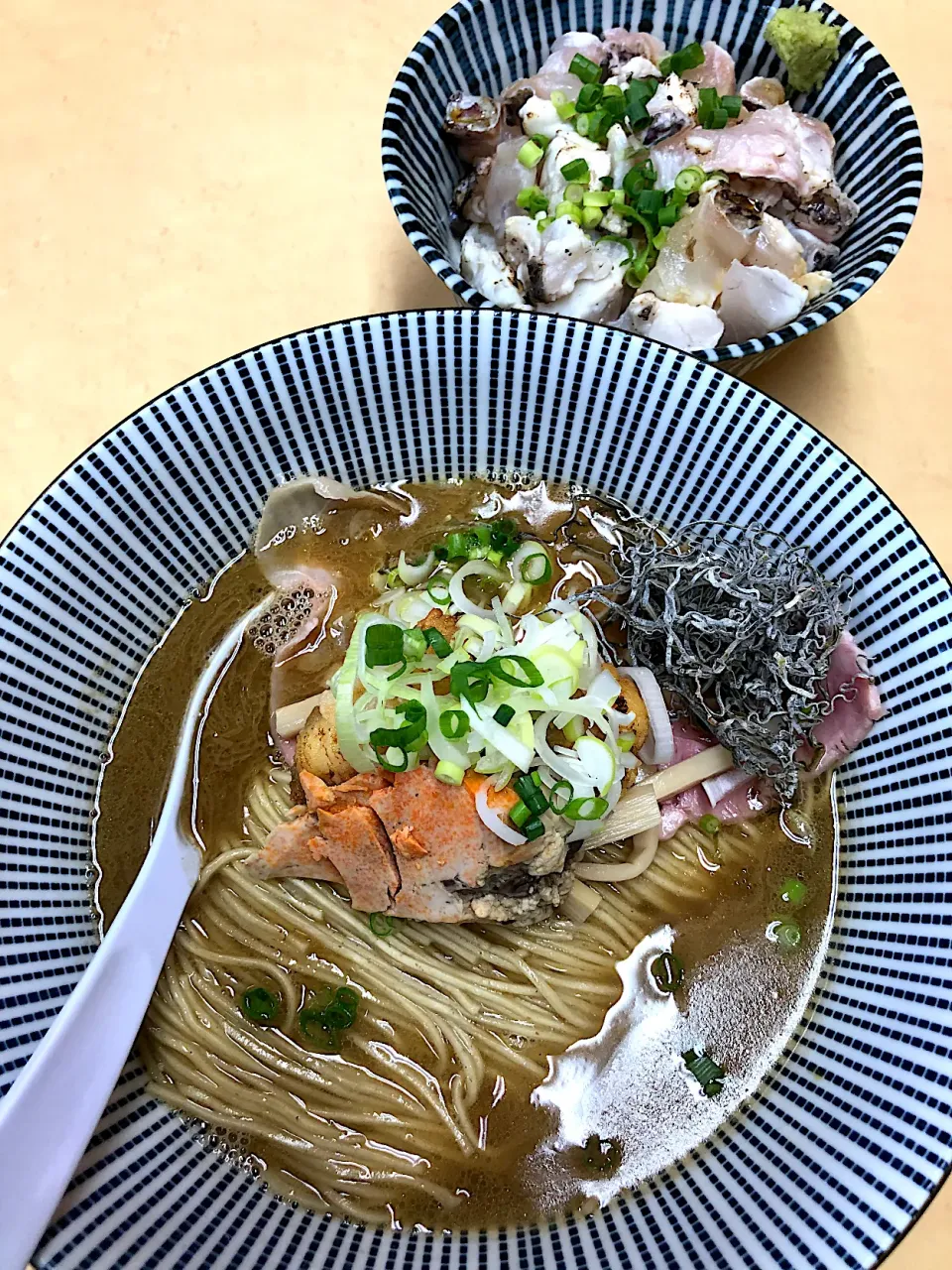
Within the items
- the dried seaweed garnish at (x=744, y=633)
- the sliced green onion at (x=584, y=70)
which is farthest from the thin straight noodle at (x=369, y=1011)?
the sliced green onion at (x=584, y=70)

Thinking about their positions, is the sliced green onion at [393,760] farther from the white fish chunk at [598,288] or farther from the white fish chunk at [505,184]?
the white fish chunk at [505,184]

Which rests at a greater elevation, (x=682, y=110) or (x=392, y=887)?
(x=682, y=110)

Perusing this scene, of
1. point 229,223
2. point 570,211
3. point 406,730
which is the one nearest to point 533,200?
point 570,211

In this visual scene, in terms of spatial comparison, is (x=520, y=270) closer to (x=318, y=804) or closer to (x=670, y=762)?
(x=670, y=762)

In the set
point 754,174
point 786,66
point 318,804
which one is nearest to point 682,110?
point 754,174

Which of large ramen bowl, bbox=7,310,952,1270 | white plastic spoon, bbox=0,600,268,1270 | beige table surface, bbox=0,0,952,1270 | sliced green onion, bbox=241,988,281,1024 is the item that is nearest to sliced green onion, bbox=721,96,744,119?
beige table surface, bbox=0,0,952,1270

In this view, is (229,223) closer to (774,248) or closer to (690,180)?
(690,180)
